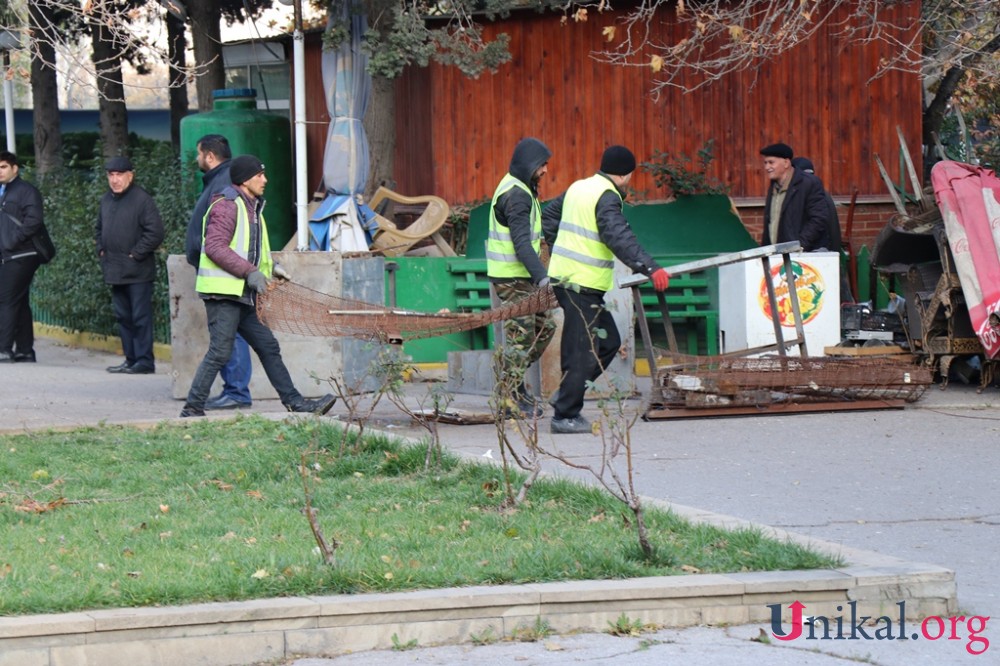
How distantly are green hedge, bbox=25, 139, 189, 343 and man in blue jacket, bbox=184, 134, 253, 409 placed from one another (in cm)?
285

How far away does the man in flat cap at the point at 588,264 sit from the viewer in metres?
9.14

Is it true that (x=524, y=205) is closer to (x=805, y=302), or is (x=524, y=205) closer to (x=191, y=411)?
(x=191, y=411)

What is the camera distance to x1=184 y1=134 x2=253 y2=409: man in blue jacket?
1049cm

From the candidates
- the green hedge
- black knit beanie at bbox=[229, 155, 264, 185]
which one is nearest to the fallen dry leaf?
Answer: black knit beanie at bbox=[229, 155, 264, 185]

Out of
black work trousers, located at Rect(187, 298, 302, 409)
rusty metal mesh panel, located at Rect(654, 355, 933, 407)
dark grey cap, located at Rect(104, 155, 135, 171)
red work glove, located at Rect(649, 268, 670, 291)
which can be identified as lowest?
rusty metal mesh panel, located at Rect(654, 355, 933, 407)

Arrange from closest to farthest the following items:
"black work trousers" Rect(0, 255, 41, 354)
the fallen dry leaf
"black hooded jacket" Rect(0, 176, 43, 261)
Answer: the fallen dry leaf, "black hooded jacket" Rect(0, 176, 43, 261), "black work trousers" Rect(0, 255, 41, 354)

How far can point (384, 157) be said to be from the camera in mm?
14641

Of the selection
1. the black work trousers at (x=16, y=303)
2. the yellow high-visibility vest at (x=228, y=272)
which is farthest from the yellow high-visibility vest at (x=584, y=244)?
the black work trousers at (x=16, y=303)

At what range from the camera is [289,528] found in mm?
6191

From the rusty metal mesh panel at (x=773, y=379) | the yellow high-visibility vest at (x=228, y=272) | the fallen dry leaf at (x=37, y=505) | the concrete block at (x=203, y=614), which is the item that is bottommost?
the concrete block at (x=203, y=614)

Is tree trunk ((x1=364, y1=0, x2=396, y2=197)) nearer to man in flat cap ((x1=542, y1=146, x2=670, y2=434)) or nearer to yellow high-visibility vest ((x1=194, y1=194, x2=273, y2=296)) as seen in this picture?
yellow high-visibility vest ((x1=194, y1=194, x2=273, y2=296))

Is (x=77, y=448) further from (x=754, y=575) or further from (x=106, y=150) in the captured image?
(x=106, y=150)

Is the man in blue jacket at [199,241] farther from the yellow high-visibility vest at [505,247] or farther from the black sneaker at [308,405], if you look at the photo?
the yellow high-visibility vest at [505,247]

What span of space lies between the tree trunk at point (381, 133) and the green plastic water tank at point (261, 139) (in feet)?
4.75
